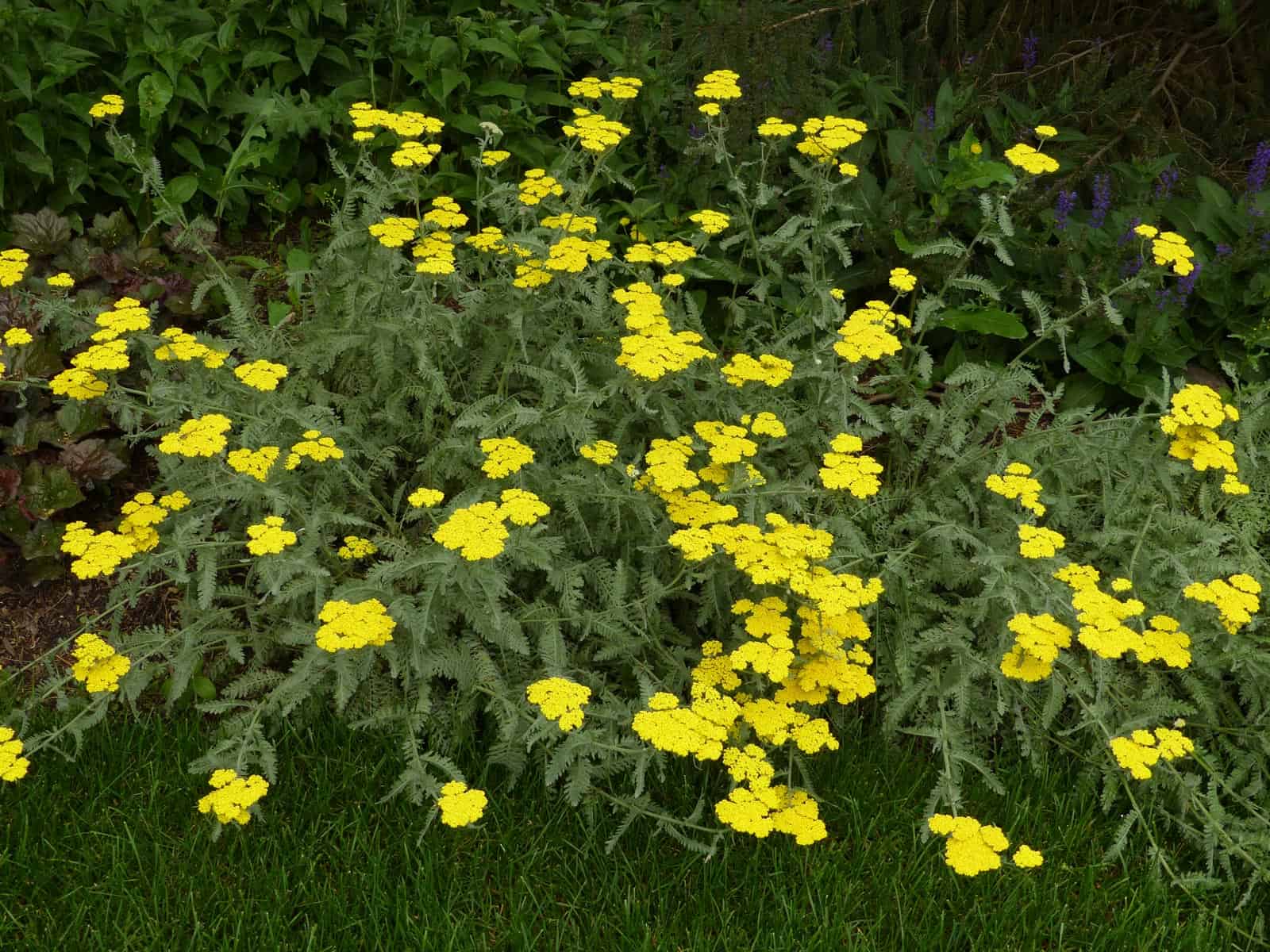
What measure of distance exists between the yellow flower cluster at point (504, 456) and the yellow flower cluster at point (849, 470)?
27.0 inches

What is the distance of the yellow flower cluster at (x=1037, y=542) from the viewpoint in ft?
8.55

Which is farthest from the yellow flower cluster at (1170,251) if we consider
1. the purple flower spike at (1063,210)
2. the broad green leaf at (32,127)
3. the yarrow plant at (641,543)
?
the broad green leaf at (32,127)

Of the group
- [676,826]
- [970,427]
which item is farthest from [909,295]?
[676,826]

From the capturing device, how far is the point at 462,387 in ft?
11.1

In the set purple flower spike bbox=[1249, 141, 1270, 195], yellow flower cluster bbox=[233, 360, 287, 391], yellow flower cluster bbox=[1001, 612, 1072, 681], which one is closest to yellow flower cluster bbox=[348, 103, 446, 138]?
yellow flower cluster bbox=[233, 360, 287, 391]

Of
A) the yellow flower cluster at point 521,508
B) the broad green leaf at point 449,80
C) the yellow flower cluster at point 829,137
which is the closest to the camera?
the yellow flower cluster at point 521,508

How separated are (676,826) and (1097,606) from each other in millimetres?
1067

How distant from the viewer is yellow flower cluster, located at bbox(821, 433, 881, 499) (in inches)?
105

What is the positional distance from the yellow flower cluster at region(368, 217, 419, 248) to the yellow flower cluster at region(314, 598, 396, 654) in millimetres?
927

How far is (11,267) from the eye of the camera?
9.77 feet

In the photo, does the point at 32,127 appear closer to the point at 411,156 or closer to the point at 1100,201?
the point at 411,156

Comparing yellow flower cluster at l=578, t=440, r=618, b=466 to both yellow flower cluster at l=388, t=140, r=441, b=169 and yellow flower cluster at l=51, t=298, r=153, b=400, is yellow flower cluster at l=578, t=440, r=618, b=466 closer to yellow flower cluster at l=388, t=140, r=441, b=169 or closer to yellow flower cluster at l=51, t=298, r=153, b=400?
yellow flower cluster at l=388, t=140, r=441, b=169

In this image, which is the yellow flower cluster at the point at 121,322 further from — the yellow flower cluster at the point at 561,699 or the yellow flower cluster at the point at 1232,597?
the yellow flower cluster at the point at 1232,597

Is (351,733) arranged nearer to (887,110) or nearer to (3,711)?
(3,711)
